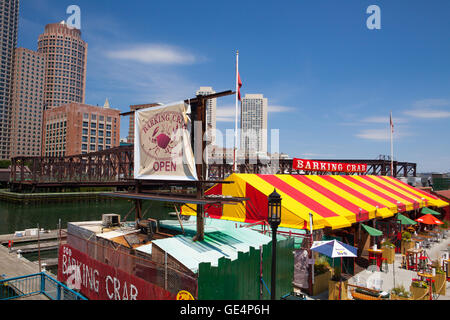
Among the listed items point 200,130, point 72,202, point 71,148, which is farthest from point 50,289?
point 71,148

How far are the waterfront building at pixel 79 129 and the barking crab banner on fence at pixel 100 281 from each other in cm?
14930

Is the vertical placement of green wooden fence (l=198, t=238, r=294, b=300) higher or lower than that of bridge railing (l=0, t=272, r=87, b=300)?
higher

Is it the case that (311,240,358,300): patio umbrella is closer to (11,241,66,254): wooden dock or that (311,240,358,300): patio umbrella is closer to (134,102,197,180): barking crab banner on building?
(134,102,197,180): barking crab banner on building

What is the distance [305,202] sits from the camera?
16.5 m

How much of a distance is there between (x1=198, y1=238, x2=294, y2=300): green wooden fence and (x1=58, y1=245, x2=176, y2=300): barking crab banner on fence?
1.13 meters

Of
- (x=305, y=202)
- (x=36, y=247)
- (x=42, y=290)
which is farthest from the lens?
(x=36, y=247)

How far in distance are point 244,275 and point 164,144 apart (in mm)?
6399

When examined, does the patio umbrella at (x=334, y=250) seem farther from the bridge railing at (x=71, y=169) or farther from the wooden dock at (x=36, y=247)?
the bridge railing at (x=71, y=169)

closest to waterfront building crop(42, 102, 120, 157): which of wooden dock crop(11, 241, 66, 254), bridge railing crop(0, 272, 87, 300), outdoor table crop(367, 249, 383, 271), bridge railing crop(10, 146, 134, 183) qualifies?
bridge railing crop(10, 146, 134, 183)

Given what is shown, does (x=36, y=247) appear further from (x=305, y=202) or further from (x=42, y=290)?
(x=305, y=202)

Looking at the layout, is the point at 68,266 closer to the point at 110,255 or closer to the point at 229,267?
the point at 110,255

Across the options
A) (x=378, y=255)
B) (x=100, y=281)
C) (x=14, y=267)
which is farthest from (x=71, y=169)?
(x=378, y=255)

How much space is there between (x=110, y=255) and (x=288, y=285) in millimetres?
6982

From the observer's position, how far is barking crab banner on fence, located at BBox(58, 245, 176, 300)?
8.96m
